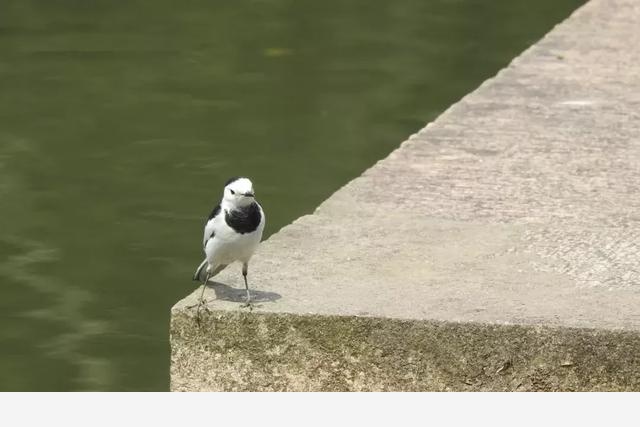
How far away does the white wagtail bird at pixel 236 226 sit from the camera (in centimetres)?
412

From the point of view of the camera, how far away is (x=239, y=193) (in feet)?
13.5

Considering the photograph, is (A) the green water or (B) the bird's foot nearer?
(B) the bird's foot

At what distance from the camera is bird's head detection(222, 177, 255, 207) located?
13.5 feet

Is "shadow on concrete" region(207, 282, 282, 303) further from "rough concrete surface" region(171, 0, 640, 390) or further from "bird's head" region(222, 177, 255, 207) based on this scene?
"bird's head" region(222, 177, 255, 207)

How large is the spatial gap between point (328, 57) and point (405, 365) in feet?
18.5

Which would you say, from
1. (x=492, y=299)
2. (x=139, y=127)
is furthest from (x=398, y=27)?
(x=492, y=299)

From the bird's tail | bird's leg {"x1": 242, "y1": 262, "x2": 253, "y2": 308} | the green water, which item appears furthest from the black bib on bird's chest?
the green water

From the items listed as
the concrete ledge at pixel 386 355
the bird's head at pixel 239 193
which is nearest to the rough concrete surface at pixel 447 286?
the concrete ledge at pixel 386 355

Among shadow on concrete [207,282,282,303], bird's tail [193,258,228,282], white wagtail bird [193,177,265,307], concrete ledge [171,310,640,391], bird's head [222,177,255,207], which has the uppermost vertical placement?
bird's head [222,177,255,207]

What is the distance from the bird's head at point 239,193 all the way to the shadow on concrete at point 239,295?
26 centimetres

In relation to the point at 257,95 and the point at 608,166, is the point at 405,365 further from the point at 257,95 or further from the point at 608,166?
the point at 257,95

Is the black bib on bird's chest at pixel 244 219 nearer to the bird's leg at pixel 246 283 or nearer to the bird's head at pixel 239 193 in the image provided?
the bird's head at pixel 239 193

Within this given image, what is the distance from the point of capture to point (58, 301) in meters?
6.05

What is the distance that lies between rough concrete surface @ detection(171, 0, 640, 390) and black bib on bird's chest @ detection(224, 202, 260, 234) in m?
0.21
